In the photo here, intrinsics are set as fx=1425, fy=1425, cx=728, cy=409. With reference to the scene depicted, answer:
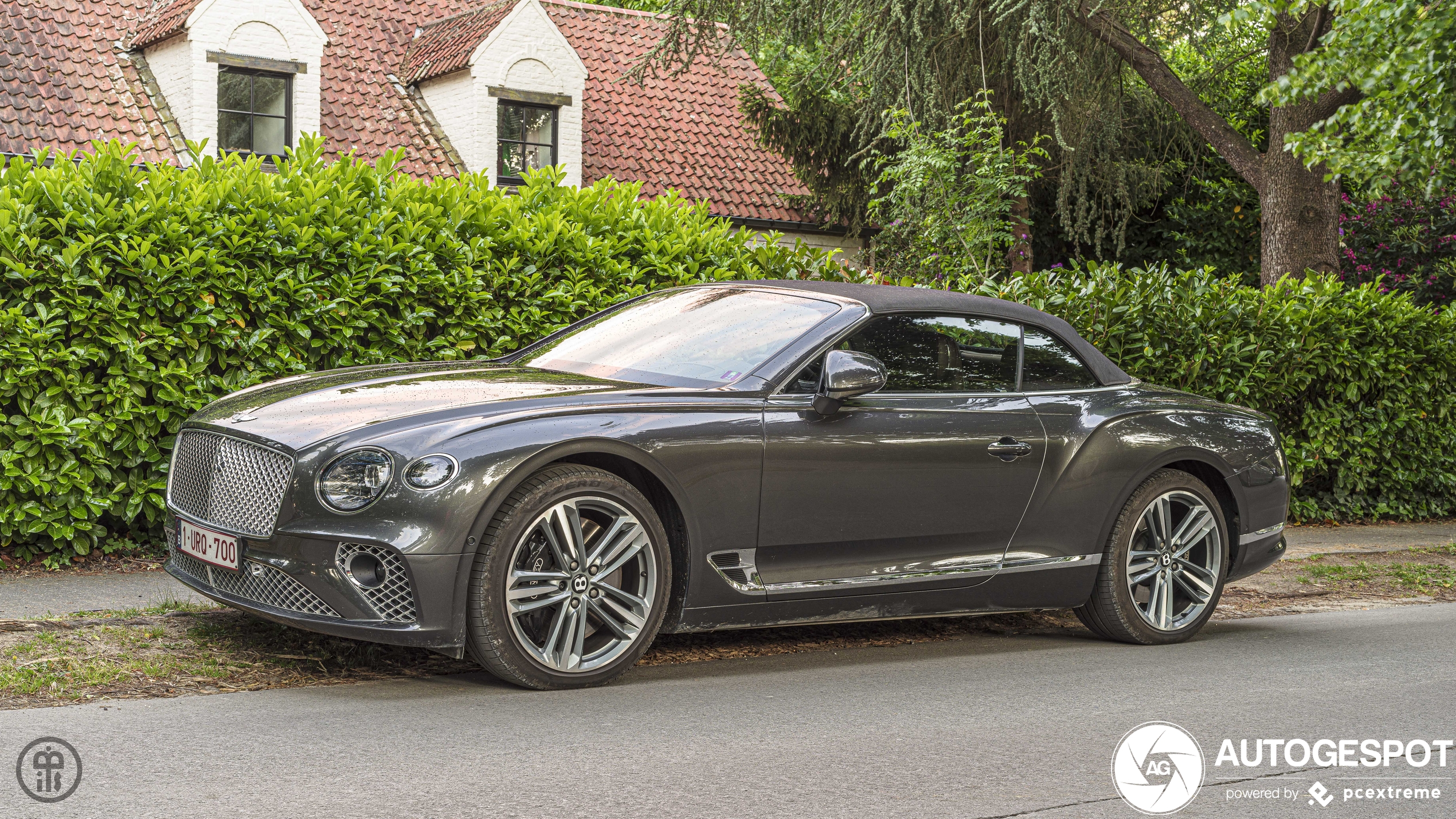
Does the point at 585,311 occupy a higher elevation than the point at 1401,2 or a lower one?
lower

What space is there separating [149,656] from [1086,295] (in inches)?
302

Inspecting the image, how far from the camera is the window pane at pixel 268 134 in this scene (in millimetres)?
18734

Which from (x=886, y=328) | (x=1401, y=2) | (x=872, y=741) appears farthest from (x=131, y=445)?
(x=1401, y=2)

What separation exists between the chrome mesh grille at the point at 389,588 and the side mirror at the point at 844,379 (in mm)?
1826

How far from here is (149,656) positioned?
18.2ft

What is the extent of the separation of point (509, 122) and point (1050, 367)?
1496 centimetres

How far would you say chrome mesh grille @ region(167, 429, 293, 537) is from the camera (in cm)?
512

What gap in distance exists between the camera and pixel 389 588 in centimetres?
498

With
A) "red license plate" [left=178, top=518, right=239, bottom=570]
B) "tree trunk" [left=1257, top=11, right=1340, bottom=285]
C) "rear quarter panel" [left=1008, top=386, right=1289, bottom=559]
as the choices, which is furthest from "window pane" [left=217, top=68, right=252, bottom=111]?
"rear quarter panel" [left=1008, top=386, right=1289, bottom=559]

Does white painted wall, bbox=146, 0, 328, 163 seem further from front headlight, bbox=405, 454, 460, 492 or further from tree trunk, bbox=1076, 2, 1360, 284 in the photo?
front headlight, bbox=405, 454, 460, 492

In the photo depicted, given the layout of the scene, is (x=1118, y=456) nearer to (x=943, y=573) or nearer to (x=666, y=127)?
(x=943, y=573)

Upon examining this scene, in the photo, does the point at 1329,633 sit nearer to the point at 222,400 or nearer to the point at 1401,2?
the point at 1401,2

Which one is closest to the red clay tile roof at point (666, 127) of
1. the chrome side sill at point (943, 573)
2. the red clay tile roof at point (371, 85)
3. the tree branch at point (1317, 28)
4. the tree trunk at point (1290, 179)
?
the red clay tile roof at point (371, 85)

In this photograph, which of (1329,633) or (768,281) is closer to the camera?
(768,281)
